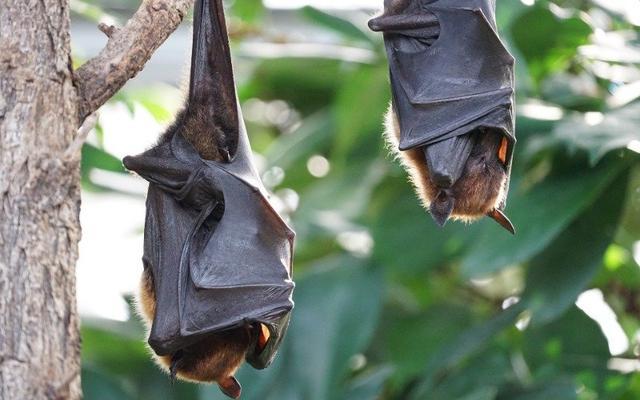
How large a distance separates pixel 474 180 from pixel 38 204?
1315 mm

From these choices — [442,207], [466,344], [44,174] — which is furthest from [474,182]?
[466,344]

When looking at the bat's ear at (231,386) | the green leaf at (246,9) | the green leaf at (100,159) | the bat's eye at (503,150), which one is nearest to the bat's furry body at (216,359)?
the bat's ear at (231,386)

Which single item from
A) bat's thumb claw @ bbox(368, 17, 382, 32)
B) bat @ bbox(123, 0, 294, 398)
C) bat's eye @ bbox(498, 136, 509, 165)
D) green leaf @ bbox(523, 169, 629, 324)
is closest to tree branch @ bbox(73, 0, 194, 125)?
bat @ bbox(123, 0, 294, 398)

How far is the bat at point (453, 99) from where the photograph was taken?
3244 mm

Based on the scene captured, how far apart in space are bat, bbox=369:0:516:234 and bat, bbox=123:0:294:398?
0.49 metres

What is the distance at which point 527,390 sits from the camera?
16.5 ft

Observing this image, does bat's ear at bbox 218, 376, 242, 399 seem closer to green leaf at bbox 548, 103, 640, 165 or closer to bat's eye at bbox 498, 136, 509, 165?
bat's eye at bbox 498, 136, 509, 165

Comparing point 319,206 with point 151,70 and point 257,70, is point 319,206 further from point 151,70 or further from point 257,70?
point 151,70

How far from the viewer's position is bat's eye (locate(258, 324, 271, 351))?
10.7ft

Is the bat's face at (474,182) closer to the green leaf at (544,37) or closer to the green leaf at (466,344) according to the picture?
the green leaf at (466,344)

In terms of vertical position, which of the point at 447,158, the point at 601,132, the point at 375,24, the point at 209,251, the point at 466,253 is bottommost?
the point at 466,253

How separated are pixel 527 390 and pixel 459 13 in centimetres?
228

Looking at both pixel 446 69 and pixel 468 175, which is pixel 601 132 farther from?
pixel 468 175

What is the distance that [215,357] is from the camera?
10.9ft
